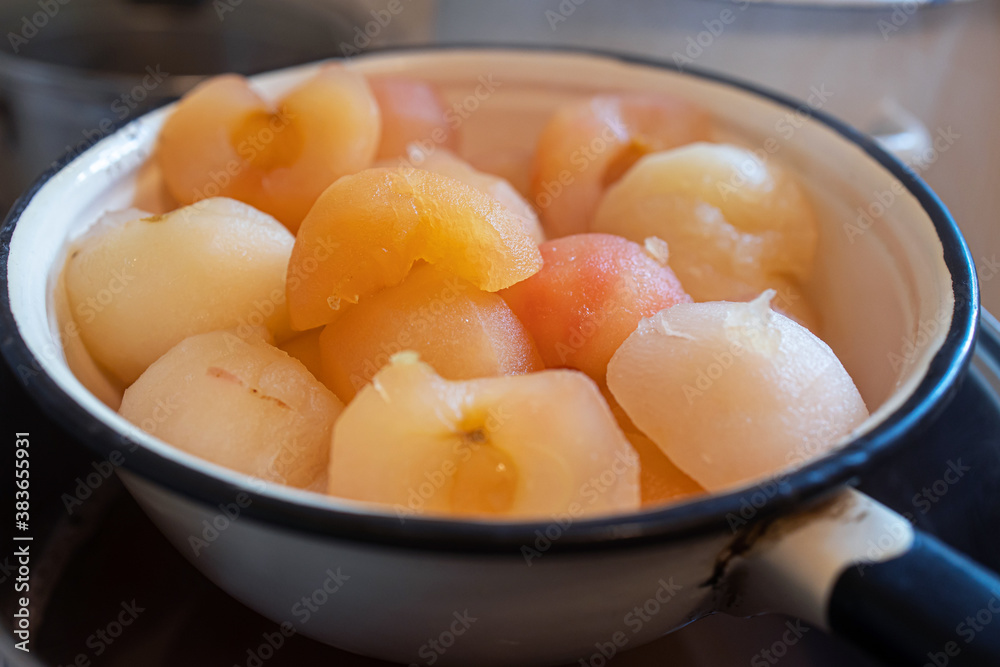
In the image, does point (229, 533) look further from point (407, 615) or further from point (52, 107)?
point (52, 107)

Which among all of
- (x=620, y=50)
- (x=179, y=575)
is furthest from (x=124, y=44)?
(x=179, y=575)

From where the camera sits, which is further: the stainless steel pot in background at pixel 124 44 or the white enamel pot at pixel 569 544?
the stainless steel pot in background at pixel 124 44

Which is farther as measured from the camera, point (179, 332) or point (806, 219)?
point (806, 219)

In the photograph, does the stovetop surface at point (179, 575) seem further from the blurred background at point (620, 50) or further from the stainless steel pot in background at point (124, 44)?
the stainless steel pot in background at point (124, 44)

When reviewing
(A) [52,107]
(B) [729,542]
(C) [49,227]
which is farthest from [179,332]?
(A) [52,107]

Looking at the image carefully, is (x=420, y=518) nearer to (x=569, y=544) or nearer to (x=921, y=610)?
(x=569, y=544)

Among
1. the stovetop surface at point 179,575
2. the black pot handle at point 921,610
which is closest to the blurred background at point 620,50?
the stovetop surface at point 179,575

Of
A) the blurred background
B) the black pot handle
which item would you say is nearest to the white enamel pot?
Answer: the black pot handle

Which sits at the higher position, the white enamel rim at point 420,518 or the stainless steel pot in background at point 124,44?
the white enamel rim at point 420,518
